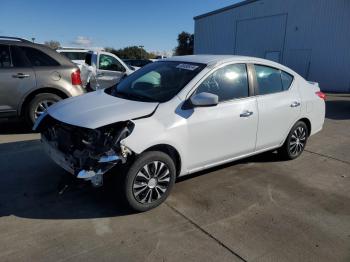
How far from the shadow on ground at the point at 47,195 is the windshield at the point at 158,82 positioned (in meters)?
1.17

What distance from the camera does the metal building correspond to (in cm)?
1858

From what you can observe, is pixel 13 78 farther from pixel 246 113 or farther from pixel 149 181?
pixel 246 113

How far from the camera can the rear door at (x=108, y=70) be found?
11.4m

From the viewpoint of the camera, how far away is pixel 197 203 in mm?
3971

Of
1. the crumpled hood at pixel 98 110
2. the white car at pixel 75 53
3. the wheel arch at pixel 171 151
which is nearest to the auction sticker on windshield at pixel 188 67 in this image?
the crumpled hood at pixel 98 110

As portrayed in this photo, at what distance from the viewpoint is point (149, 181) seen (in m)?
3.65

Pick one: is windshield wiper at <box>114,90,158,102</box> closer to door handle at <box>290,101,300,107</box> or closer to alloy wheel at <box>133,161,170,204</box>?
alloy wheel at <box>133,161,170,204</box>

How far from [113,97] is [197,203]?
1651 millimetres

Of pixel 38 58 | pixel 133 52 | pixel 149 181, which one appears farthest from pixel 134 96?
pixel 133 52

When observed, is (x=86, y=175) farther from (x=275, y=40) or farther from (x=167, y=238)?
(x=275, y=40)

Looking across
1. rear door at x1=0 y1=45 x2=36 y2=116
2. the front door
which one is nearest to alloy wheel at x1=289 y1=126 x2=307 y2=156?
the front door

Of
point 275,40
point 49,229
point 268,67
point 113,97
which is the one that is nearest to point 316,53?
point 275,40

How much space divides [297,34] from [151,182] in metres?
19.7

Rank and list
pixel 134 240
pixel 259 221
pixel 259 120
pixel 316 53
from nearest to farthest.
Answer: pixel 134 240, pixel 259 221, pixel 259 120, pixel 316 53
